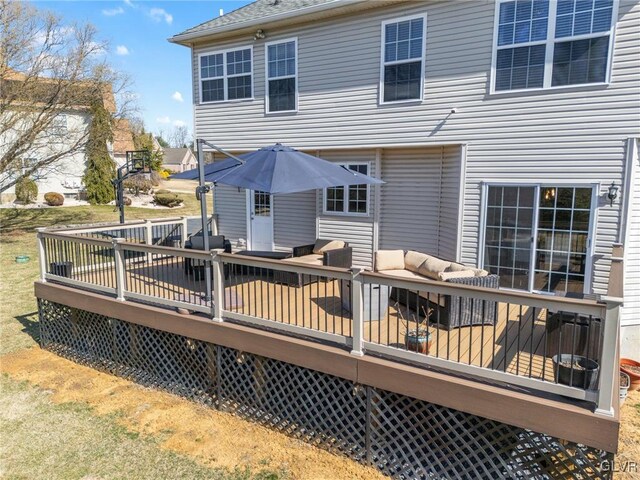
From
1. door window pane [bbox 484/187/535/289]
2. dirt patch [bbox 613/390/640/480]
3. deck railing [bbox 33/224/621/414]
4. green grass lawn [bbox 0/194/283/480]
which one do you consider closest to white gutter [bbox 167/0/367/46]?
door window pane [bbox 484/187/535/289]

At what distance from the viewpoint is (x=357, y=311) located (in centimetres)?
432

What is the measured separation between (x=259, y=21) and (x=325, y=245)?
198 inches

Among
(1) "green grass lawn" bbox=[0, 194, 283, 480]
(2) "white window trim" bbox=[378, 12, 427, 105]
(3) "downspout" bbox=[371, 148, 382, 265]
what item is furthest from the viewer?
(3) "downspout" bbox=[371, 148, 382, 265]

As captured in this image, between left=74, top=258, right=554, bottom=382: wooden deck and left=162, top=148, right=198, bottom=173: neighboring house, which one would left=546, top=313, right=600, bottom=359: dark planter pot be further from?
left=162, top=148, right=198, bottom=173: neighboring house

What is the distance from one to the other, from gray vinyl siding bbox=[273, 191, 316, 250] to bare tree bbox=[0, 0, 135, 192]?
35.8 feet

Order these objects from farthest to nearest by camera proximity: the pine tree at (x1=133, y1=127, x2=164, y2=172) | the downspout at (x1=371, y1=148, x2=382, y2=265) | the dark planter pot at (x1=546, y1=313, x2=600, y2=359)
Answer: the pine tree at (x1=133, y1=127, x2=164, y2=172)
the downspout at (x1=371, y1=148, x2=382, y2=265)
the dark planter pot at (x1=546, y1=313, x2=600, y2=359)

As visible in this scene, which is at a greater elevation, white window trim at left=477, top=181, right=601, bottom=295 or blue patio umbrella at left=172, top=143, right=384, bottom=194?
blue patio umbrella at left=172, top=143, right=384, bottom=194

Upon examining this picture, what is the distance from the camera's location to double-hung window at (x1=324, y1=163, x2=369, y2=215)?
29.7ft

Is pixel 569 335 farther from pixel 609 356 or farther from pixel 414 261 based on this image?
pixel 414 261

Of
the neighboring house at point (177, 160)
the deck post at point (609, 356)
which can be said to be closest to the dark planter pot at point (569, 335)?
the deck post at point (609, 356)

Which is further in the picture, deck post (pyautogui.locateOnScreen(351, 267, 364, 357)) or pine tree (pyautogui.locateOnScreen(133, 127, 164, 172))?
pine tree (pyautogui.locateOnScreen(133, 127, 164, 172))

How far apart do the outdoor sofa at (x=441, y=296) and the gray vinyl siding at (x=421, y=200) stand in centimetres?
138

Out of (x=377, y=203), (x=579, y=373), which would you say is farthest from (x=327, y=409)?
(x=377, y=203)

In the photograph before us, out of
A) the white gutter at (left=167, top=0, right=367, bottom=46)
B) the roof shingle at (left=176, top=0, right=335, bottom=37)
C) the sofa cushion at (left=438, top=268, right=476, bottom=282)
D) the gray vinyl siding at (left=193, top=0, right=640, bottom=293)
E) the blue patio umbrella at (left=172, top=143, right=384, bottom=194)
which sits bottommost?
the sofa cushion at (left=438, top=268, right=476, bottom=282)
